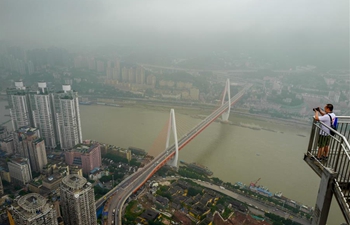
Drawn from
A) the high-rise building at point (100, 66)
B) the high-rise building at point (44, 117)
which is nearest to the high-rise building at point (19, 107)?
the high-rise building at point (44, 117)

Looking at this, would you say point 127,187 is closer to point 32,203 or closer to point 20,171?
point 32,203

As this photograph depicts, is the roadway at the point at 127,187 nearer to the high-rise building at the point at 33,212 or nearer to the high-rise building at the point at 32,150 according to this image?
the high-rise building at the point at 33,212

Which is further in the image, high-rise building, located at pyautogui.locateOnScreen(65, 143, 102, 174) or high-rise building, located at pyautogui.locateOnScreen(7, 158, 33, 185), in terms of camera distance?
high-rise building, located at pyautogui.locateOnScreen(65, 143, 102, 174)

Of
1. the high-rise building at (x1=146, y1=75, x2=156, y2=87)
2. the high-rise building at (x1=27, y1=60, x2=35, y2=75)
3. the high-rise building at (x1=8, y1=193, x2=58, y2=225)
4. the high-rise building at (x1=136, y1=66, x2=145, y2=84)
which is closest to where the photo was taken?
the high-rise building at (x1=8, y1=193, x2=58, y2=225)

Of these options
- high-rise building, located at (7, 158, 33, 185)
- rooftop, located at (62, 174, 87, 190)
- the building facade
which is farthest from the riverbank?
rooftop, located at (62, 174, 87, 190)

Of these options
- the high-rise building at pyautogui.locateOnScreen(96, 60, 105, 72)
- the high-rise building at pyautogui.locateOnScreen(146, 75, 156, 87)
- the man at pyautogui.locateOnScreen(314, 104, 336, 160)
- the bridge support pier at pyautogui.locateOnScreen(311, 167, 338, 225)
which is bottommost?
the high-rise building at pyautogui.locateOnScreen(146, 75, 156, 87)

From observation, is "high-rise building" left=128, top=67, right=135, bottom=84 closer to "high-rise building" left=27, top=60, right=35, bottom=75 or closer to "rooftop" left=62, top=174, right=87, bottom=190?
"high-rise building" left=27, top=60, right=35, bottom=75

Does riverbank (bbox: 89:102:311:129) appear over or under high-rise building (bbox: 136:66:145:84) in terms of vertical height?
under
